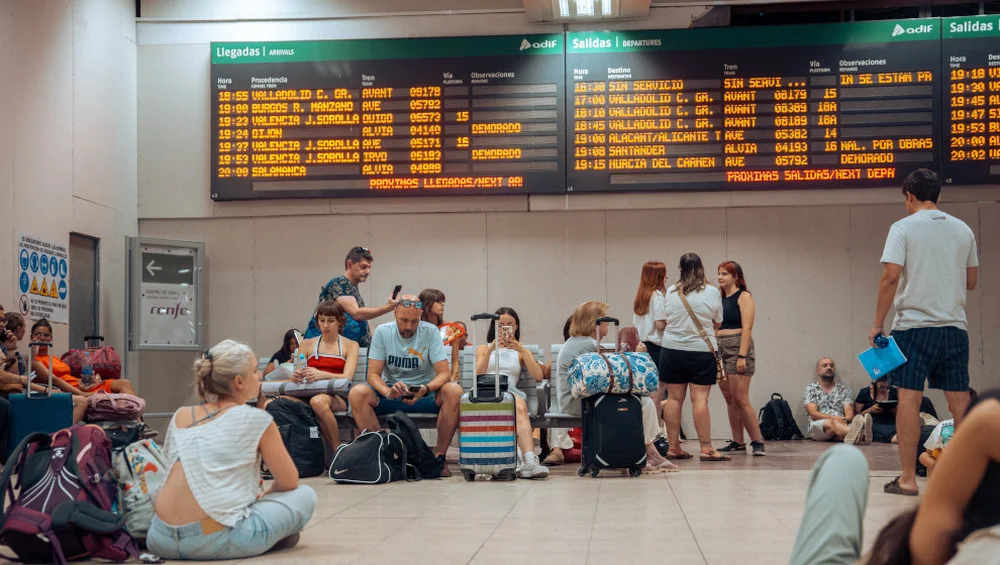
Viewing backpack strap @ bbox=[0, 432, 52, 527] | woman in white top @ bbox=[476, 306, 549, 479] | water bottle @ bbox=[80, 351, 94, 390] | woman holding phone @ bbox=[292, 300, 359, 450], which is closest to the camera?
backpack strap @ bbox=[0, 432, 52, 527]

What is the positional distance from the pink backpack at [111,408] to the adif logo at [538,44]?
529 cm

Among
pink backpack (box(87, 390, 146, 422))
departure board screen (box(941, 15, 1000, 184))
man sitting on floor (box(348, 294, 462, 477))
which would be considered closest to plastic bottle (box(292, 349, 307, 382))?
man sitting on floor (box(348, 294, 462, 477))

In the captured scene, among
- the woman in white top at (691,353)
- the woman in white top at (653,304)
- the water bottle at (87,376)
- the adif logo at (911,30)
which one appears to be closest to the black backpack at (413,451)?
the woman in white top at (691,353)

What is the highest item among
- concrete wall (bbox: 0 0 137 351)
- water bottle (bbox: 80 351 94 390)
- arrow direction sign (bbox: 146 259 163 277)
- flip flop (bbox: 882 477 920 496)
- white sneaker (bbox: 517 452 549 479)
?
concrete wall (bbox: 0 0 137 351)

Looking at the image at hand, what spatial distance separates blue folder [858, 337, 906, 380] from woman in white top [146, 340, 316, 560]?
3397 millimetres

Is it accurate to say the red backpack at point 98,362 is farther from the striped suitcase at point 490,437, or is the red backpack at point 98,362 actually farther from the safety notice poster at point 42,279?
the striped suitcase at point 490,437

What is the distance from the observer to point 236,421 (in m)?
3.91

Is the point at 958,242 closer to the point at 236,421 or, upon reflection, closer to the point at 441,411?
the point at 441,411

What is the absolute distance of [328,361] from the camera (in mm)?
8180

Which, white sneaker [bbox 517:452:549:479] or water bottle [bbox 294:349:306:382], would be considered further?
water bottle [bbox 294:349:306:382]

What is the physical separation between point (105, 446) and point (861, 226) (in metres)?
8.73

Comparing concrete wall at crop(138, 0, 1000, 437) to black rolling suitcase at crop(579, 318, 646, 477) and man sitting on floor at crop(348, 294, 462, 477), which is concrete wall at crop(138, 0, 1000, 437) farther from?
black rolling suitcase at crop(579, 318, 646, 477)

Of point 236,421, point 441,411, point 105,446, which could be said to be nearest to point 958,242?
point 441,411

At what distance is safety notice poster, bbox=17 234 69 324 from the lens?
9055 millimetres
